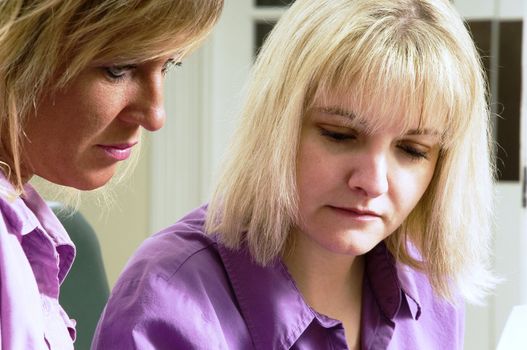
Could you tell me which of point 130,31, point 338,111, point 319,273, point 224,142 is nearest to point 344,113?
point 338,111

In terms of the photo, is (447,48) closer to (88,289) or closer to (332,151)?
(332,151)

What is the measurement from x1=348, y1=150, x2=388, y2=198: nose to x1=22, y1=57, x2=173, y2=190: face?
319 millimetres

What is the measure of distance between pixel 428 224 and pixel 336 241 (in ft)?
0.78

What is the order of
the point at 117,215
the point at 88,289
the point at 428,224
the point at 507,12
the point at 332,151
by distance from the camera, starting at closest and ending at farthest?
the point at 332,151, the point at 428,224, the point at 88,289, the point at 507,12, the point at 117,215

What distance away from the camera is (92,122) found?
3.30ft

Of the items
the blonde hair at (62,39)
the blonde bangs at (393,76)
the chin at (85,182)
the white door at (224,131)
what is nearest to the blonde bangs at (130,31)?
the blonde hair at (62,39)

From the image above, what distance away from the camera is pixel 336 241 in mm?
1317

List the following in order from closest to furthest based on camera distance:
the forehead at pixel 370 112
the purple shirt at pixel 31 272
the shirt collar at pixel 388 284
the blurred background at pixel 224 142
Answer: the purple shirt at pixel 31 272
the forehead at pixel 370 112
the shirt collar at pixel 388 284
the blurred background at pixel 224 142

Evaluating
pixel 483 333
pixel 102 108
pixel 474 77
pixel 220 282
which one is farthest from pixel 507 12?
pixel 102 108

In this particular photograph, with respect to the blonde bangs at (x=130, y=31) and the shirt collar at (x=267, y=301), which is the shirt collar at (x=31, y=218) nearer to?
the blonde bangs at (x=130, y=31)

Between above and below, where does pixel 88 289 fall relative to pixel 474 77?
below

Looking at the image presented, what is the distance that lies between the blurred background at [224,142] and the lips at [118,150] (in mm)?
1634

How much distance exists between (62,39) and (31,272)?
23 centimetres

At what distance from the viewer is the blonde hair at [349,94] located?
4.18ft
